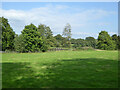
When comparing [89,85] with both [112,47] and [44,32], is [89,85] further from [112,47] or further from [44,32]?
[112,47]

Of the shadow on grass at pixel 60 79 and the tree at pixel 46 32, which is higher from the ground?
the tree at pixel 46 32

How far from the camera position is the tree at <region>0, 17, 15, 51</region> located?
32375mm

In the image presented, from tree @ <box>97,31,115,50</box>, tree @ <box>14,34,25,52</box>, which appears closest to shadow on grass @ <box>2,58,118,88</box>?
tree @ <box>14,34,25,52</box>

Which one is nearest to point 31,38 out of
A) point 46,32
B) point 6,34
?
point 6,34

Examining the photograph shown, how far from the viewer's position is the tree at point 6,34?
32.4 meters

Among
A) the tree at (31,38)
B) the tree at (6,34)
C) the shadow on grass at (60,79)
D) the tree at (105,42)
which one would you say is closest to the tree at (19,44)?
the tree at (31,38)

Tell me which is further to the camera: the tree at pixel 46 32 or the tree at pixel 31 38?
the tree at pixel 46 32

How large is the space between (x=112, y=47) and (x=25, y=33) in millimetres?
36046

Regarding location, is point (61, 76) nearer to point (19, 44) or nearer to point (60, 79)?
point (60, 79)

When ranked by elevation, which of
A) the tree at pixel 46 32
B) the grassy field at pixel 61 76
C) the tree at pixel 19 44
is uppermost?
the tree at pixel 46 32

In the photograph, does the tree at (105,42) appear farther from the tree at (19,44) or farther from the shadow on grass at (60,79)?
the shadow on grass at (60,79)

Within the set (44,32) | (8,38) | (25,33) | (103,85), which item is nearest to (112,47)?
(44,32)

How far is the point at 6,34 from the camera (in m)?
32.5

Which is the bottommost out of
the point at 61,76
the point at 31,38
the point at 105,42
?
the point at 61,76
